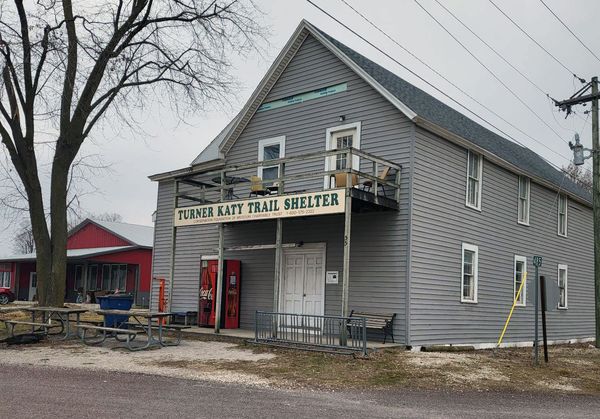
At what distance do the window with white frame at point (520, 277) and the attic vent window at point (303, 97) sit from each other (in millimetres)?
8251

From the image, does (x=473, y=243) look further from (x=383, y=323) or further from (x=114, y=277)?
(x=114, y=277)

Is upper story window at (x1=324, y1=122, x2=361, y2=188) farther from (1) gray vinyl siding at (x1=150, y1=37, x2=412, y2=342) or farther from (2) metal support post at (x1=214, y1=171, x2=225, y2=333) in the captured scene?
Result: (2) metal support post at (x1=214, y1=171, x2=225, y2=333)

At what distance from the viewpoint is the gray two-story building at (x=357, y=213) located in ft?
51.3

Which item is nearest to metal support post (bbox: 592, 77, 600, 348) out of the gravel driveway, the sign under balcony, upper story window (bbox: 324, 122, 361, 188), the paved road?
upper story window (bbox: 324, 122, 361, 188)

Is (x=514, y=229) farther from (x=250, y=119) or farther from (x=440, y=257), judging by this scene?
(x=250, y=119)

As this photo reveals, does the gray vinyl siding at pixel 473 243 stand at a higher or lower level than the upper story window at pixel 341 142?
lower

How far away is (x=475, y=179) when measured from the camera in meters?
18.4

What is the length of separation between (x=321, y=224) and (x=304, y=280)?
1692mm

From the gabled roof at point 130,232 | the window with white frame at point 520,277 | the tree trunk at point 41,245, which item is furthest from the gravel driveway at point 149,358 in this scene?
the gabled roof at point 130,232

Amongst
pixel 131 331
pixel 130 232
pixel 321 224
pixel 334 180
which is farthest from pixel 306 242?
pixel 130 232

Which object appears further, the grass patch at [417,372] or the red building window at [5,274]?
the red building window at [5,274]

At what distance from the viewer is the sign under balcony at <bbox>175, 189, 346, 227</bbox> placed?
46.4ft

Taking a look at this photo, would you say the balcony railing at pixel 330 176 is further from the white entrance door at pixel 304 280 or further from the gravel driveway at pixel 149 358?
the gravel driveway at pixel 149 358

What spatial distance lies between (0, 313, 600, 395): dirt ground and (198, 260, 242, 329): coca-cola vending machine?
3555mm
